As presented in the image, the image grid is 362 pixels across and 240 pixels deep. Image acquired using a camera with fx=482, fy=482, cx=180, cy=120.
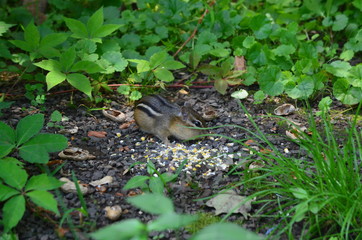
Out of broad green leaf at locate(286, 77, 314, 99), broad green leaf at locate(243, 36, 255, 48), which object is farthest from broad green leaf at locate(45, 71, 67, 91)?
broad green leaf at locate(286, 77, 314, 99)

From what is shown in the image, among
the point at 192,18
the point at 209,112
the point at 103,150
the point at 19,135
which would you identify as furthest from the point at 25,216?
the point at 192,18

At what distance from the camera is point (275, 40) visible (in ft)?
18.3

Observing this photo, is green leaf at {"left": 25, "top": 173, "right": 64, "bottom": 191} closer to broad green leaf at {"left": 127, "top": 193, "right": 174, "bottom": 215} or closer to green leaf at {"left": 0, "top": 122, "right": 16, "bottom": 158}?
green leaf at {"left": 0, "top": 122, "right": 16, "bottom": 158}

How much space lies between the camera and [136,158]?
396 cm

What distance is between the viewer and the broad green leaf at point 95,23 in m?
4.83

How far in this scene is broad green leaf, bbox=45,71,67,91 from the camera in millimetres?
4113

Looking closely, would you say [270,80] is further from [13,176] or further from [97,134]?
[13,176]

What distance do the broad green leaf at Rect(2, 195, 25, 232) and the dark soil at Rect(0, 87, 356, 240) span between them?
0.25m

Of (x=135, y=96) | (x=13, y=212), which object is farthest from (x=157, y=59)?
(x=13, y=212)

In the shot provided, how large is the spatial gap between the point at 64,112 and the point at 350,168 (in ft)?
8.98

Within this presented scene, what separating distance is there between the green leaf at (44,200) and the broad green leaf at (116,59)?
2145mm

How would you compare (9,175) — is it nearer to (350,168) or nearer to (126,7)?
(350,168)

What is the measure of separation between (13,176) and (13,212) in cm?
24

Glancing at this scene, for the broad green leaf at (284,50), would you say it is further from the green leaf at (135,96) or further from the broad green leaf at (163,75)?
the green leaf at (135,96)
